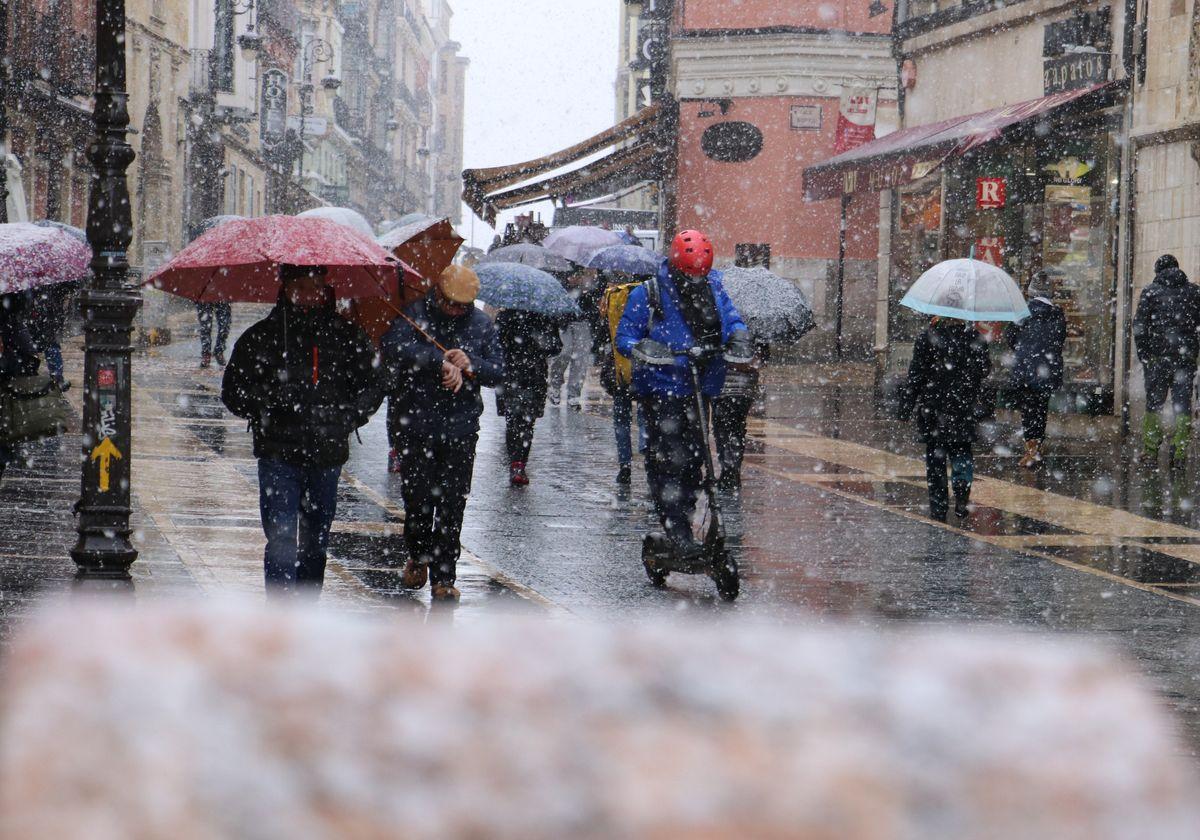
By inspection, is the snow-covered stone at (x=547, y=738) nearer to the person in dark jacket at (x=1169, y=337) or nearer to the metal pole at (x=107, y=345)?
the metal pole at (x=107, y=345)

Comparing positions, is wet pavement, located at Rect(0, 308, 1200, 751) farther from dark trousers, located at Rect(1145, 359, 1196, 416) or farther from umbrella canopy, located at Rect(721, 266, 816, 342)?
umbrella canopy, located at Rect(721, 266, 816, 342)

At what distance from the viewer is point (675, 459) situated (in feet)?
29.0

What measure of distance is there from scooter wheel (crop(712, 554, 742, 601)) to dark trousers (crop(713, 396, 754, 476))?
10.5 ft

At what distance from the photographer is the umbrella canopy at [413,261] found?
26.9 feet

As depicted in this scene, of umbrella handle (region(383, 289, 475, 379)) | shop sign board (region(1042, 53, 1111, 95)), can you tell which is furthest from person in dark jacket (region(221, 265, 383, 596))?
shop sign board (region(1042, 53, 1111, 95))

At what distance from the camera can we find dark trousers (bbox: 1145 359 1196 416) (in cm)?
1659

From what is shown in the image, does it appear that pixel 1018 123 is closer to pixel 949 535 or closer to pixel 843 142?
pixel 843 142

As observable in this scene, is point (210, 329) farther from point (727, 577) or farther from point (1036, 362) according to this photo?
point (727, 577)

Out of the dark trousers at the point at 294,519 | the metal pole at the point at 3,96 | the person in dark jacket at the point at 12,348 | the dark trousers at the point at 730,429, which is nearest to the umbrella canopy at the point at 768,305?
the dark trousers at the point at 730,429

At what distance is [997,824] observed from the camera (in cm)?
107

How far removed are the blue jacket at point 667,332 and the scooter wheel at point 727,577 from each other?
2.75 ft

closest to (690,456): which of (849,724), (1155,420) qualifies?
(849,724)

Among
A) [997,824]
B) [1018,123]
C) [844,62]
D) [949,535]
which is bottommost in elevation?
[949,535]

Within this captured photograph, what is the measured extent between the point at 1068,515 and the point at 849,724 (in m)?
11.8
